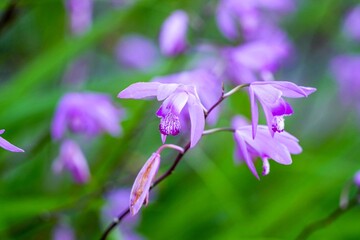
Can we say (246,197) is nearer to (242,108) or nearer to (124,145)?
(242,108)

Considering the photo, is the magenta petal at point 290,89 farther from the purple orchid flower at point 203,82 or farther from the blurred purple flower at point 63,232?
the blurred purple flower at point 63,232

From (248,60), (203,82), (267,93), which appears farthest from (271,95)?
(248,60)

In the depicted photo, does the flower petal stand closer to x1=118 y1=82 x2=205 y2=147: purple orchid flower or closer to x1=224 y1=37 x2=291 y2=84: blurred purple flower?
x1=118 y1=82 x2=205 y2=147: purple orchid flower

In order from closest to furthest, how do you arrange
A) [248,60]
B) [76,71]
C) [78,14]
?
1. [248,60]
2. [78,14]
3. [76,71]

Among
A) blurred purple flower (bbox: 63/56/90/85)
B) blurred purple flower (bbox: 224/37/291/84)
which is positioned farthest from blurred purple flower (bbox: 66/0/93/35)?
blurred purple flower (bbox: 224/37/291/84)

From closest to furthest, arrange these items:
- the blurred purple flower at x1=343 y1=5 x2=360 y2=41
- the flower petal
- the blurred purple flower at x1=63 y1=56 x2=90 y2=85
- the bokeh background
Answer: the flower petal, the bokeh background, the blurred purple flower at x1=63 y1=56 x2=90 y2=85, the blurred purple flower at x1=343 y1=5 x2=360 y2=41

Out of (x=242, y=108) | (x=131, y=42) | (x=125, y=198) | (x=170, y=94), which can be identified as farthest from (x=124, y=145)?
(x=131, y=42)

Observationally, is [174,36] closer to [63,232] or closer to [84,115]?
[84,115]
